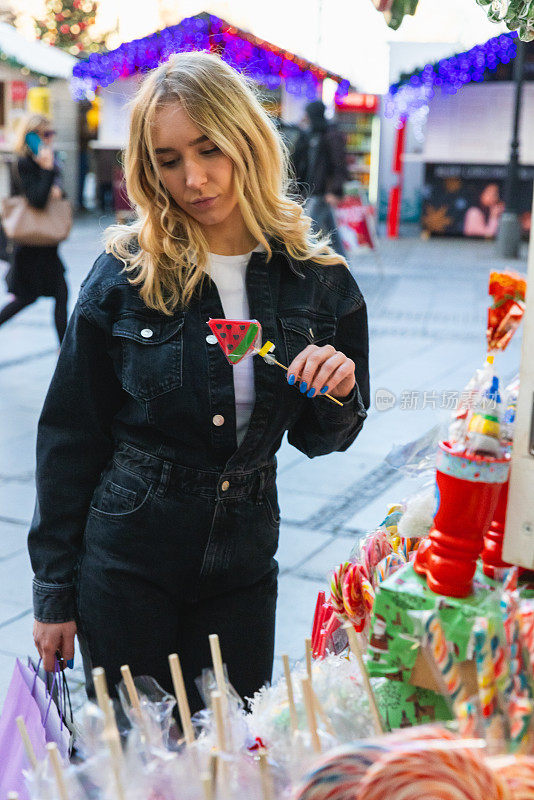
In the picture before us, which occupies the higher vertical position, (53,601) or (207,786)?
(207,786)

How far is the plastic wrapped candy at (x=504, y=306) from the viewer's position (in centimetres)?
151

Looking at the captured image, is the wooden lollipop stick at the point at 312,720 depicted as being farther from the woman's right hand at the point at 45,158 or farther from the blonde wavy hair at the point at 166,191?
the woman's right hand at the point at 45,158

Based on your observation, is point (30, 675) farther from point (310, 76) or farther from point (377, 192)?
point (377, 192)

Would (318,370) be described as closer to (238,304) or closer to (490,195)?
(238,304)

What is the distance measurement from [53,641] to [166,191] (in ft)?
3.19

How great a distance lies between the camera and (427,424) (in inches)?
235

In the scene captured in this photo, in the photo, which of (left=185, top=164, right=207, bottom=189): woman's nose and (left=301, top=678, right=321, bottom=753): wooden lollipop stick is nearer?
(left=301, top=678, right=321, bottom=753): wooden lollipop stick

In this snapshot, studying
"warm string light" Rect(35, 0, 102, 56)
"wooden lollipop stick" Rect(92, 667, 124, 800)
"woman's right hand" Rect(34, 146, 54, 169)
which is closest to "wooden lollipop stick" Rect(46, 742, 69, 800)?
"wooden lollipop stick" Rect(92, 667, 124, 800)

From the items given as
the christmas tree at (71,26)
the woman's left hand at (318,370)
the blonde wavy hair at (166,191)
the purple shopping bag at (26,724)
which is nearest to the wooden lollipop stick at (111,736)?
the purple shopping bag at (26,724)

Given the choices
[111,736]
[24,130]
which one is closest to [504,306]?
[111,736]

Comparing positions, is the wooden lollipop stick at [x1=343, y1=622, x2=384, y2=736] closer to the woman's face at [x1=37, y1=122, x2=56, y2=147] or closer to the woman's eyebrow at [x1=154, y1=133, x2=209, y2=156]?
the woman's eyebrow at [x1=154, y1=133, x2=209, y2=156]

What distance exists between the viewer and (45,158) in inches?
286

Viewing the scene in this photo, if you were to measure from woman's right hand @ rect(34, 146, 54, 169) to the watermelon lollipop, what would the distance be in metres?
6.05

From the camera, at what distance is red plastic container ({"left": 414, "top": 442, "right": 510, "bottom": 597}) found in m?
1.23
